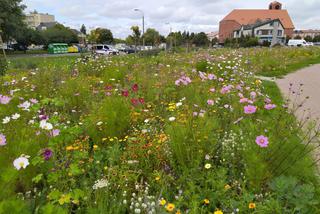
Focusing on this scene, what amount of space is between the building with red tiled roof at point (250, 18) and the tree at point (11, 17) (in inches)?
2831

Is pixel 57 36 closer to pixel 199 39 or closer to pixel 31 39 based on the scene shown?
pixel 31 39

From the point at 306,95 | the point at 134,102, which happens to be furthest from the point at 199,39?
the point at 134,102

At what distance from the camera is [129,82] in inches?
239

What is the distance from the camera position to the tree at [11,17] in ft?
110

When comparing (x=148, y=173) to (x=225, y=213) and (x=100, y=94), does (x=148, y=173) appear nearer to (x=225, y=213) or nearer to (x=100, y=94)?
(x=225, y=213)

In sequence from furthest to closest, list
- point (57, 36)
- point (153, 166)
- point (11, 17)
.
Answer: point (57, 36)
point (11, 17)
point (153, 166)

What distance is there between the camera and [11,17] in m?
34.6

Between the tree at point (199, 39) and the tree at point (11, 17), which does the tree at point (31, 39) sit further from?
the tree at point (199, 39)

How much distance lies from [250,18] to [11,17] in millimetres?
83483

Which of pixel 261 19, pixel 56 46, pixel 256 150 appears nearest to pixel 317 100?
pixel 256 150

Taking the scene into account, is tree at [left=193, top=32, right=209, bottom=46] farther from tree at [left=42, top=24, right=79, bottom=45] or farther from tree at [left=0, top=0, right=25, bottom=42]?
tree at [left=0, top=0, right=25, bottom=42]

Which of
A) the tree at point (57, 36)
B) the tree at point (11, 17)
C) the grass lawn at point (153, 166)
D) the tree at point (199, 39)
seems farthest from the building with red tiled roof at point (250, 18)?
the grass lawn at point (153, 166)

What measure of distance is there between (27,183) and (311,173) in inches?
99.1

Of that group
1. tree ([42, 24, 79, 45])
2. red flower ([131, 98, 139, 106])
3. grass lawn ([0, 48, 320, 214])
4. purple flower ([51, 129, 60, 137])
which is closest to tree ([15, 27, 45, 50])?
tree ([42, 24, 79, 45])
